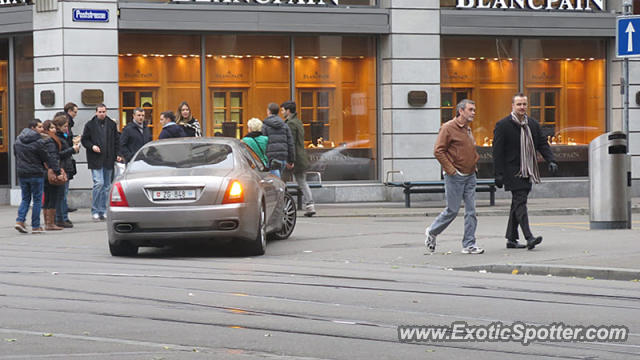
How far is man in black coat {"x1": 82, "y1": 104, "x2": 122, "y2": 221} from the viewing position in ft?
61.1

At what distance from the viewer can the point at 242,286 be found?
10.3 metres

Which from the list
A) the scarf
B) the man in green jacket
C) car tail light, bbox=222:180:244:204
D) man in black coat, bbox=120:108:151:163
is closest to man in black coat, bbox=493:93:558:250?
the scarf

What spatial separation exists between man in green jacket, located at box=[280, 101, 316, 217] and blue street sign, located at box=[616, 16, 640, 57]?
5927 millimetres

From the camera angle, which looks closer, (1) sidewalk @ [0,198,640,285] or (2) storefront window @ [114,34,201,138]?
(1) sidewalk @ [0,198,640,285]

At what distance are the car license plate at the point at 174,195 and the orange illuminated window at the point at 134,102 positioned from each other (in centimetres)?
969

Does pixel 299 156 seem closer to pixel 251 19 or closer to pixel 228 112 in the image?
pixel 228 112

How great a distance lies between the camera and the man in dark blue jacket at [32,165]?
1636 cm

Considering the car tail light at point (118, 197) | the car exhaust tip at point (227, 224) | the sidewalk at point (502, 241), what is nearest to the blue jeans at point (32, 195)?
the sidewalk at point (502, 241)

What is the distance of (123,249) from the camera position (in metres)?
13.3

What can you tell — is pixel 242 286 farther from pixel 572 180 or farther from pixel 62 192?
pixel 572 180

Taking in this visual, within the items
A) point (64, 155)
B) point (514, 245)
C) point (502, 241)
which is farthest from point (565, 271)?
point (64, 155)

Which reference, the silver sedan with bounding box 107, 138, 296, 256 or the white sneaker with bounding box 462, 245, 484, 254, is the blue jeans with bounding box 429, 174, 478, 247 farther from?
the silver sedan with bounding box 107, 138, 296, 256

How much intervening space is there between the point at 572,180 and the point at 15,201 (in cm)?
1171

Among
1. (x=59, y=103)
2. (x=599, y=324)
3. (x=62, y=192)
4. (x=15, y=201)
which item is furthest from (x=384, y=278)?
(x=15, y=201)
